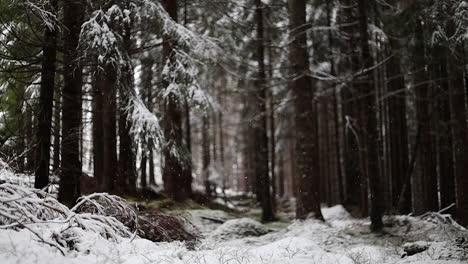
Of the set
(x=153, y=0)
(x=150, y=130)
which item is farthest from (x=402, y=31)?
(x=150, y=130)

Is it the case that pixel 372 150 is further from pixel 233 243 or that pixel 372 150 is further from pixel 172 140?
pixel 172 140

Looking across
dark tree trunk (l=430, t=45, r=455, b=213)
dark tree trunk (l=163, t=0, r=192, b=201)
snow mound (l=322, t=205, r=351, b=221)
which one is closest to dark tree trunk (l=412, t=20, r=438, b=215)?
dark tree trunk (l=430, t=45, r=455, b=213)

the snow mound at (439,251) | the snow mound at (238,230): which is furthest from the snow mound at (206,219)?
the snow mound at (439,251)

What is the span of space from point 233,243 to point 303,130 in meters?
4.55

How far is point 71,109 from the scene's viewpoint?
8.80 m

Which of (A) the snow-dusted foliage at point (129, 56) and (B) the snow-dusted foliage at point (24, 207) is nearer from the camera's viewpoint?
(B) the snow-dusted foliage at point (24, 207)

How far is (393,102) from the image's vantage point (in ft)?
55.9

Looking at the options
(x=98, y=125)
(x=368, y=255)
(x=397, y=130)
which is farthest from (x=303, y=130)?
(x=98, y=125)

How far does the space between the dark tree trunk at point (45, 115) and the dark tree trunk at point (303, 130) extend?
23.7ft

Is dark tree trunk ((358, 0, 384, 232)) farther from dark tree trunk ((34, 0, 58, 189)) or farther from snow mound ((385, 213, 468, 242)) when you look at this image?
dark tree trunk ((34, 0, 58, 189))

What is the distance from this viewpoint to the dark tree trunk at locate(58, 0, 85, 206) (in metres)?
8.50

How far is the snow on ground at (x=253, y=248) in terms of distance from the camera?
5.36 m

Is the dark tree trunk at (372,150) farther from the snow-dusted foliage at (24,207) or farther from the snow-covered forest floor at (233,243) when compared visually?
the snow-dusted foliage at (24,207)

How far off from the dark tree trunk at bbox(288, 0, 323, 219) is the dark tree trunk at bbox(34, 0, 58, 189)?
7.22 metres
